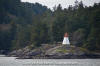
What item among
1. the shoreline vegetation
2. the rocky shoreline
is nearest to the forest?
the shoreline vegetation

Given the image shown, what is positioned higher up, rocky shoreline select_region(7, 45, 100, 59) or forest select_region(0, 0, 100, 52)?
forest select_region(0, 0, 100, 52)

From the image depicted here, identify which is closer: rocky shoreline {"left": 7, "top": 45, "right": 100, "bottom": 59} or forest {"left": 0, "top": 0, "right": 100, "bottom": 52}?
rocky shoreline {"left": 7, "top": 45, "right": 100, "bottom": 59}

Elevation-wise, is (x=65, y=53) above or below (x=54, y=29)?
below

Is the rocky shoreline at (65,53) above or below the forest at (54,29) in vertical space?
below

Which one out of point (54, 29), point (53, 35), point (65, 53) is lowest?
point (65, 53)

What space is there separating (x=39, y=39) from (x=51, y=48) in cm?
1330

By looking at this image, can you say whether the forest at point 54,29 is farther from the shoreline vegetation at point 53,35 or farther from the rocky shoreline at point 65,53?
the rocky shoreline at point 65,53

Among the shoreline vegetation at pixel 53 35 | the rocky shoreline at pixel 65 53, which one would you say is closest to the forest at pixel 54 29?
the shoreline vegetation at pixel 53 35

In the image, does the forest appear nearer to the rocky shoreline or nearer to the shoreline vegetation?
the shoreline vegetation

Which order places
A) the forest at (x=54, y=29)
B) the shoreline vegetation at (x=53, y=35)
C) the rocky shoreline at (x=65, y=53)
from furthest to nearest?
the forest at (x=54, y=29) → the shoreline vegetation at (x=53, y=35) → the rocky shoreline at (x=65, y=53)

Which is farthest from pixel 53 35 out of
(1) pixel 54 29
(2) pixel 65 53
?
(2) pixel 65 53

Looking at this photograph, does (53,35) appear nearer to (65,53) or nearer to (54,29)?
(54,29)

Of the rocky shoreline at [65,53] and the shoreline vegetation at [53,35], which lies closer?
the rocky shoreline at [65,53]

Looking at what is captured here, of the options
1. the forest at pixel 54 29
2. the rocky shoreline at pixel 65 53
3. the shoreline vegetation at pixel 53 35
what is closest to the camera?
the rocky shoreline at pixel 65 53
